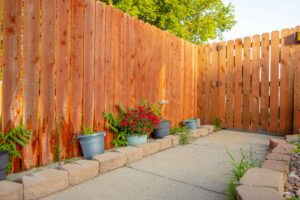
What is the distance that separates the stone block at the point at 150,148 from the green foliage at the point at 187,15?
29.5 ft

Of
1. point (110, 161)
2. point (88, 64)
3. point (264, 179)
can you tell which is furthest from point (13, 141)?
point (264, 179)

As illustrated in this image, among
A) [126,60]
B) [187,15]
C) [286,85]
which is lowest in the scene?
[286,85]

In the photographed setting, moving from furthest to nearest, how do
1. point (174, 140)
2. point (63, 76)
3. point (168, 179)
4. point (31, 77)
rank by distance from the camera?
point (174, 140) → point (63, 76) → point (31, 77) → point (168, 179)

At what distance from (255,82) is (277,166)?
12.8ft

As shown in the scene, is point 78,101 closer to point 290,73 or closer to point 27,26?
point 27,26

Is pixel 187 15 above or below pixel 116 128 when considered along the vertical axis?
above

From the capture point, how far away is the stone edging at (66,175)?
8.13 feet

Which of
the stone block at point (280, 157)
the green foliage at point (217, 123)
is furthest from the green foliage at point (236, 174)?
the green foliage at point (217, 123)

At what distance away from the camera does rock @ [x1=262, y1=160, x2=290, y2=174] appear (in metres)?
2.82

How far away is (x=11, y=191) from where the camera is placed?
238 centimetres

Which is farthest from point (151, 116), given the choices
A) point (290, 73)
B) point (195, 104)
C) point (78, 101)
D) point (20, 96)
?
point (290, 73)

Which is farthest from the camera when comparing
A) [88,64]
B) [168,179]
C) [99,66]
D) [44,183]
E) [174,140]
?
[174,140]

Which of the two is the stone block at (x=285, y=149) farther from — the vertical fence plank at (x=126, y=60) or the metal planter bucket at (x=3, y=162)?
the metal planter bucket at (x=3, y=162)

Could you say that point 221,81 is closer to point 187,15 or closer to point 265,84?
point 265,84
